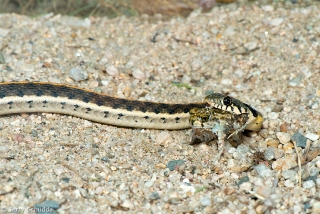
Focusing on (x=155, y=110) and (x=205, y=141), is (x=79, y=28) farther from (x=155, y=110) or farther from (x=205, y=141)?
(x=205, y=141)

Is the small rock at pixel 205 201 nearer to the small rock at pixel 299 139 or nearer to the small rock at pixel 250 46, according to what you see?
the small rock at pixel 299 139

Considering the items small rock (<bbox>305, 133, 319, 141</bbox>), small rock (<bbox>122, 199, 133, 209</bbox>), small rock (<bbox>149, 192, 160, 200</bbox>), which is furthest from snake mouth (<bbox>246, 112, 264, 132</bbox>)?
small rock (<bbox>122, 199, 133, 209</bbox>)

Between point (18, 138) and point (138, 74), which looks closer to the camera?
point (18, 138)

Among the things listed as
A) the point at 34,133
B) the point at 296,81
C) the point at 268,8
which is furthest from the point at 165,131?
the point at 268,8

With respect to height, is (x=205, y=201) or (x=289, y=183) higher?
(x=289, y=183)

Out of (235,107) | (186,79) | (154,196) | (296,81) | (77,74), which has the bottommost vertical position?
(154,196)

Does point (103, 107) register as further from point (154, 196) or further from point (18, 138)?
point (154, 196)

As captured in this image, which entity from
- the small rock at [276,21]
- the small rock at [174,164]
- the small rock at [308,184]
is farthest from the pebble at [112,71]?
the small rock at [308,184]

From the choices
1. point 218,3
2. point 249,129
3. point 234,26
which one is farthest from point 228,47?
point 249,129
